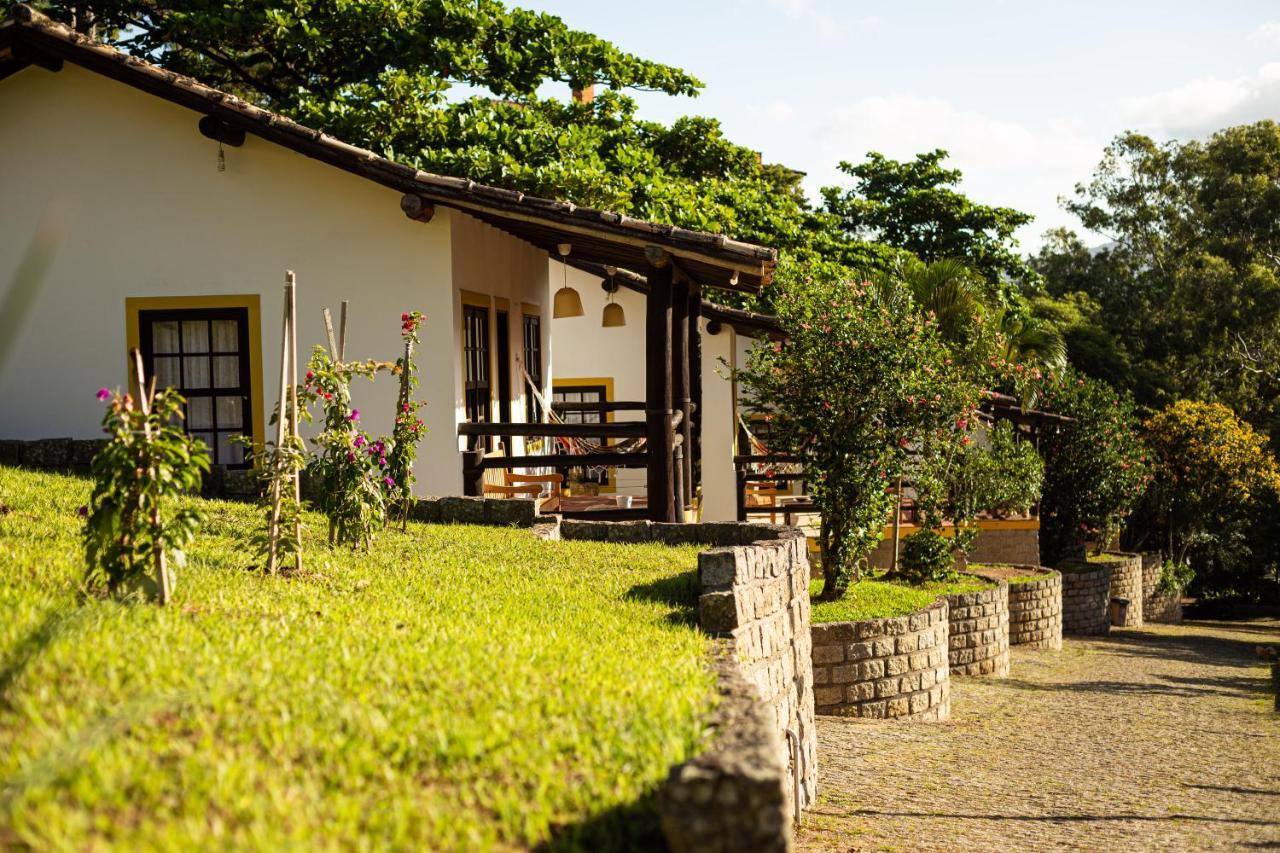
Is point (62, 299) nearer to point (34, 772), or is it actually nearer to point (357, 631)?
point (357, 631)

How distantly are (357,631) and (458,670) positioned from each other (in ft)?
2.99

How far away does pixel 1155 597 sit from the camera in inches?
1236

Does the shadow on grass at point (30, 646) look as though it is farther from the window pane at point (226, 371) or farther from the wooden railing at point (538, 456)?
the window pane at point (226, 371)

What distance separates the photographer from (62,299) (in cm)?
1298

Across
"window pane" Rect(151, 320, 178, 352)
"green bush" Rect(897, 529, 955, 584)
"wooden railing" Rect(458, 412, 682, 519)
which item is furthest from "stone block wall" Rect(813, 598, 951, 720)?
"window pane" Rect(151, 320, 178, 352)

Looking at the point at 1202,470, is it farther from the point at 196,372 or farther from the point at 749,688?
the point at 749,688

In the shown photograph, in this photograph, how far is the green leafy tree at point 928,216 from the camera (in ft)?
121

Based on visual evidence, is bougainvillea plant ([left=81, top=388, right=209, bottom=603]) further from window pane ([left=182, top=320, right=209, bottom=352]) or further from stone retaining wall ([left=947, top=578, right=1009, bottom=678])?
stone retaining wall ([left=947, top=578, right=1009, bottom=678])

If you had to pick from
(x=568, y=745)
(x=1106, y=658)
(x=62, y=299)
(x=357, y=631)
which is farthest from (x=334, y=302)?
(x=1106, y=658)

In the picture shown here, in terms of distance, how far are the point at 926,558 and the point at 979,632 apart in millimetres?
1246

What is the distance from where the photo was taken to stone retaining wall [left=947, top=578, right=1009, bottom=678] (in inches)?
642

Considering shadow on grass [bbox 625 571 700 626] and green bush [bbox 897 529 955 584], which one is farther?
green bush [bbox 897 529 955 584]

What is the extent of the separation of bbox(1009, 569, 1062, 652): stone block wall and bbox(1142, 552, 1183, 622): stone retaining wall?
10.8 metres

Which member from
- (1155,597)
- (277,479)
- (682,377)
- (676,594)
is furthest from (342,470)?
(1155,597)
